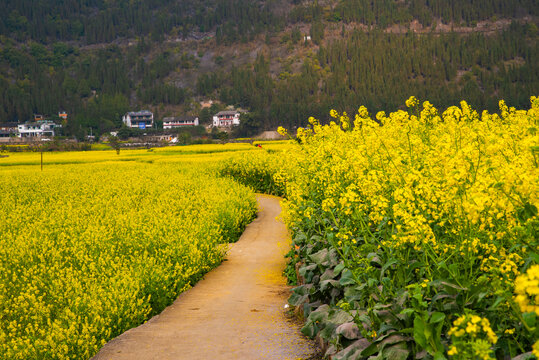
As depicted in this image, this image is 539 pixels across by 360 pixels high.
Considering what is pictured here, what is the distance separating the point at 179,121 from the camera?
17150 centimetres

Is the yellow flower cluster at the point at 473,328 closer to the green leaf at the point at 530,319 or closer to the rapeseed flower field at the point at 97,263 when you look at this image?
the green leaf at the point at 530,319

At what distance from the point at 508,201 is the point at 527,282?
2010 millimetres

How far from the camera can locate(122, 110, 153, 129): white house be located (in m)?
176

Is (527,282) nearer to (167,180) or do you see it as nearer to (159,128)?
(167,180)

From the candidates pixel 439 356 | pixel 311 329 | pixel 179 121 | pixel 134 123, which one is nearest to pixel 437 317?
pixel 439 356

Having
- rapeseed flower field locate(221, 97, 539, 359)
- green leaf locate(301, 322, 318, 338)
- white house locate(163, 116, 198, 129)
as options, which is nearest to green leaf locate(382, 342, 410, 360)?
rapeseed flower field locate(221, 97, 539, 359)

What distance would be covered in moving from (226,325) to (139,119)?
178 meters

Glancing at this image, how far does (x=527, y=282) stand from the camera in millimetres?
1959

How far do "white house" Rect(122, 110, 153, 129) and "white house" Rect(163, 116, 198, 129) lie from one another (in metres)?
8.70

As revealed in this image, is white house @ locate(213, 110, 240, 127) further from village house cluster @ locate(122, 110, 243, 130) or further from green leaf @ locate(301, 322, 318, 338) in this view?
green leaf @ locate(301, 322, 318, 338)

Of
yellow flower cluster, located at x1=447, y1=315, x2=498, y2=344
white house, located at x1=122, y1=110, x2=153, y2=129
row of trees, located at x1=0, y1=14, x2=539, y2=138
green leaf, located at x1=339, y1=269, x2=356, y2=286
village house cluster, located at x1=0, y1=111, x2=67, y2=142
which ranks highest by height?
row of trees, located at x1=0, y1=14, x2=539, y2=138

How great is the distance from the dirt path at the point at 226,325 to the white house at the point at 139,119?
561 feet

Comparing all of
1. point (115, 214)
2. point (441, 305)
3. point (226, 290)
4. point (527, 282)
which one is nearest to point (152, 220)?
point (115, 214)

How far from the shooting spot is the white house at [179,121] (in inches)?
6663
